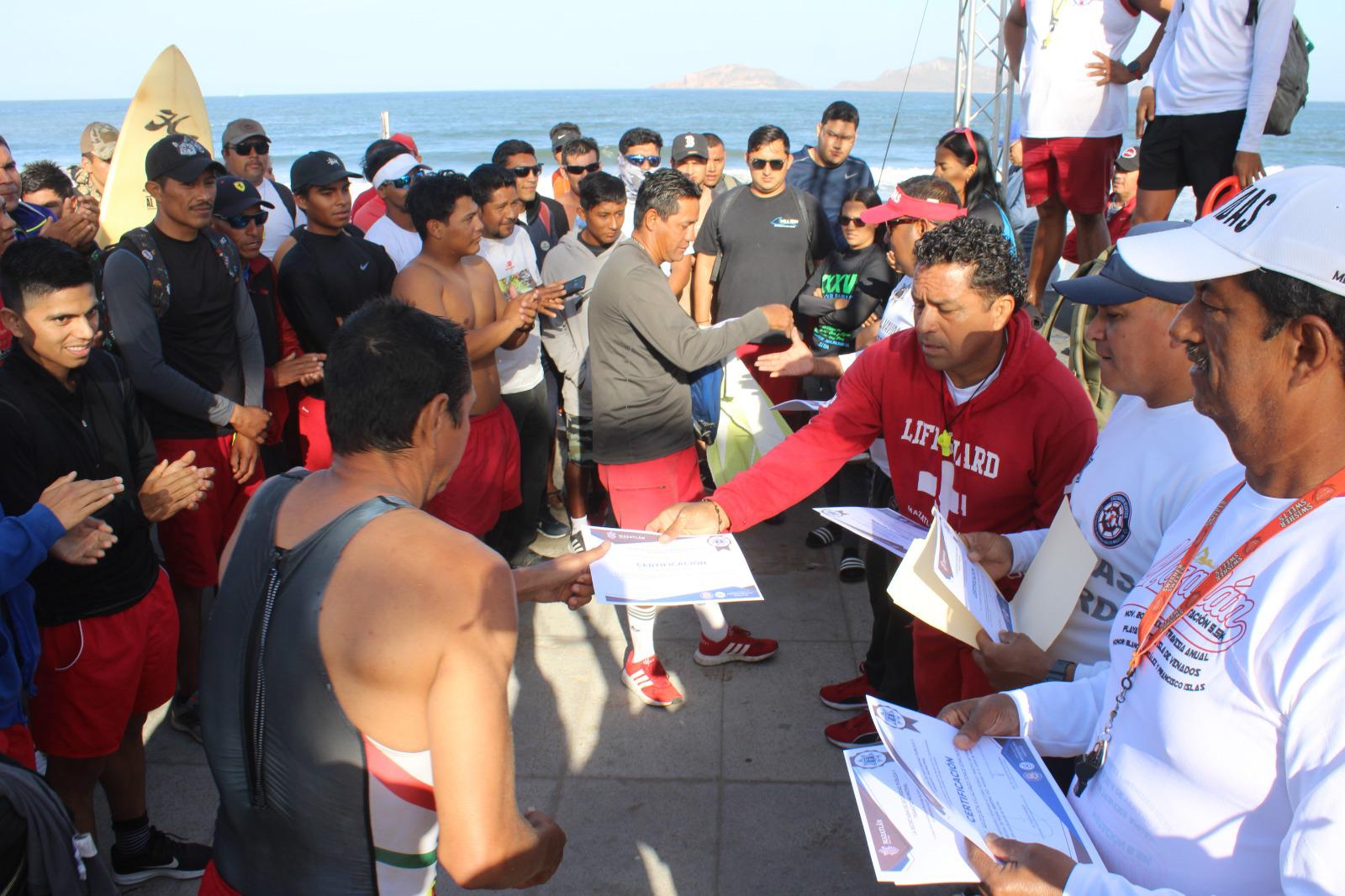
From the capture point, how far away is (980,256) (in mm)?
2824

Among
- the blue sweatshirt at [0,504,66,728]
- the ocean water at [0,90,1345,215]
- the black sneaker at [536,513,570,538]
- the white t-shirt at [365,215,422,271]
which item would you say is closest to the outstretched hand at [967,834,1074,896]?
the blue sweatshirt at [0,504,66,728]

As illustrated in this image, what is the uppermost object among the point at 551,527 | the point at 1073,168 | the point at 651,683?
the point at 1073,168

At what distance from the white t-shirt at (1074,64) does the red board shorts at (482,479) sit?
393cm

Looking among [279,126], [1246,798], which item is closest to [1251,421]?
[1246,798]

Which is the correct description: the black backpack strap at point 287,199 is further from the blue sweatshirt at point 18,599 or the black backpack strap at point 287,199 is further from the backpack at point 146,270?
the blue sweatshirt at point 18,599

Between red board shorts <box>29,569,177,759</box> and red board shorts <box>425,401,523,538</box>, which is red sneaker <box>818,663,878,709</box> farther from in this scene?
red board shorts <box>29,569,177,759</box>

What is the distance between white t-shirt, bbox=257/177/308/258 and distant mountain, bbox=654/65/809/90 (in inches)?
6940

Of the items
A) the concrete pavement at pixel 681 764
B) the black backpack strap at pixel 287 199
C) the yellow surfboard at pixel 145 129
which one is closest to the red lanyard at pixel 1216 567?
the concrete pavement at pixel 681 764

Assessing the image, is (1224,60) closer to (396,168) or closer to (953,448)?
(953,448)

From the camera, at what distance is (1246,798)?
135cm

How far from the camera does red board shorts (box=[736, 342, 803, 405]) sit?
5.70 meters

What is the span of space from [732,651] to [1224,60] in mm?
3737

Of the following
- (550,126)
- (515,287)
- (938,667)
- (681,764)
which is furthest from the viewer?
(550,126)

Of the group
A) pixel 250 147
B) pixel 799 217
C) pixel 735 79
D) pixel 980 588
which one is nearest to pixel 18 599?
pixel 980 588
